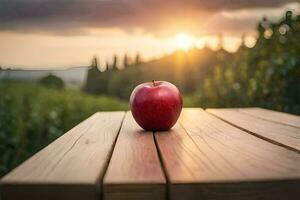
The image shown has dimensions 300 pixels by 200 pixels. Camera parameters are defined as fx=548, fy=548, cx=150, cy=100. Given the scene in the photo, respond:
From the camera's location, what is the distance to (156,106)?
177 cm

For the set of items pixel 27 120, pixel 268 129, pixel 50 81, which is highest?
pixel 268 129

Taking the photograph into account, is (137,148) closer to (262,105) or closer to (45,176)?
(45,176)

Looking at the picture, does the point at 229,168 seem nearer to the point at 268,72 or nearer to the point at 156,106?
the point at 156,106

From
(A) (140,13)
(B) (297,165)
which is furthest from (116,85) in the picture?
(B) (297,165)

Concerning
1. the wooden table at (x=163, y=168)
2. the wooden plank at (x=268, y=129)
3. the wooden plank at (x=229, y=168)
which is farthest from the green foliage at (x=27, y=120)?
the wooden plank at (x=229, y=168)

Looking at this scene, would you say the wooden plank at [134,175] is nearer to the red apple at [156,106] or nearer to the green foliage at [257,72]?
the red apple at [156,106]

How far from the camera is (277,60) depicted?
4027mm

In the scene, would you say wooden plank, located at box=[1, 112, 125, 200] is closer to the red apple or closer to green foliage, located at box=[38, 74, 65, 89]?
the red apple

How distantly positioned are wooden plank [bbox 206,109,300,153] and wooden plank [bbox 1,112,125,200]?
1.46ft

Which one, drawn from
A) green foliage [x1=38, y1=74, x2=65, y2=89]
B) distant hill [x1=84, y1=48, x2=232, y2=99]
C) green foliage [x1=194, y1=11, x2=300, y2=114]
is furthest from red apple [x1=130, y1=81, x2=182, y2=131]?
green foliage [x1=38, y1=74, x2=65, y2=89]

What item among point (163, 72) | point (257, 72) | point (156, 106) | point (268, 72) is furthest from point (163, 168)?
point (163, 72)

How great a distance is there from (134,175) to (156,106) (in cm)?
76

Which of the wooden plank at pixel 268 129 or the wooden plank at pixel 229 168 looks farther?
the wooden plank at pixel 268 129

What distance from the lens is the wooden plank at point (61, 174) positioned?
97cm
